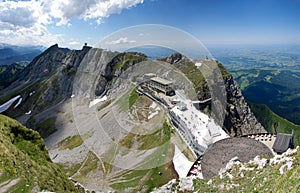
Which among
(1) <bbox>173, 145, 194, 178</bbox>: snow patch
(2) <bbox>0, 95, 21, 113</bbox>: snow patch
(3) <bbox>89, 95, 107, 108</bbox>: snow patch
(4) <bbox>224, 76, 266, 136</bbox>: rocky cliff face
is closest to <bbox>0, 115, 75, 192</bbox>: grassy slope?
(1) <bbox>173, 145, 194, 178</bbox>: snow patch

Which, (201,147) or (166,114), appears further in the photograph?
(166,114)

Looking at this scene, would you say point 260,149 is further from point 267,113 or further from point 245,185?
point 267,113

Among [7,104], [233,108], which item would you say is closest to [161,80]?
[233,108]

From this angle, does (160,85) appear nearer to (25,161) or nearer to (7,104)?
(25,161)

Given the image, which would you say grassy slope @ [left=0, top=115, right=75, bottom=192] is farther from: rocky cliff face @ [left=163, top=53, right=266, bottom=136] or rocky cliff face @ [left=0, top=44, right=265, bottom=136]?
rocky cliff face @ [left=0, top=44, right=265, bottom=136]

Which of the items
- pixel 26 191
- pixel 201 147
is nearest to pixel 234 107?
pixel 201 147

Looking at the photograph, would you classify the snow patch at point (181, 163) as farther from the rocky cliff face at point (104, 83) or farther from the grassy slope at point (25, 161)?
the rocky cliff face at point (104, 83)

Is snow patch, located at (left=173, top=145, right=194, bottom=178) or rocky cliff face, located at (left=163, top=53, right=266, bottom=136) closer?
snow patch, located at (left=173, top=145, right=194, bottom=178)

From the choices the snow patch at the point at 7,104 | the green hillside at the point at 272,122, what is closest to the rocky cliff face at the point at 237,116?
the green hillside at the point at 272,122

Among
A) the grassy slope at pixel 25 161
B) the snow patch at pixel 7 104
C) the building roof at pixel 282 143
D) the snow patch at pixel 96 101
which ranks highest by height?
the grassy slope at pixel 25 161
